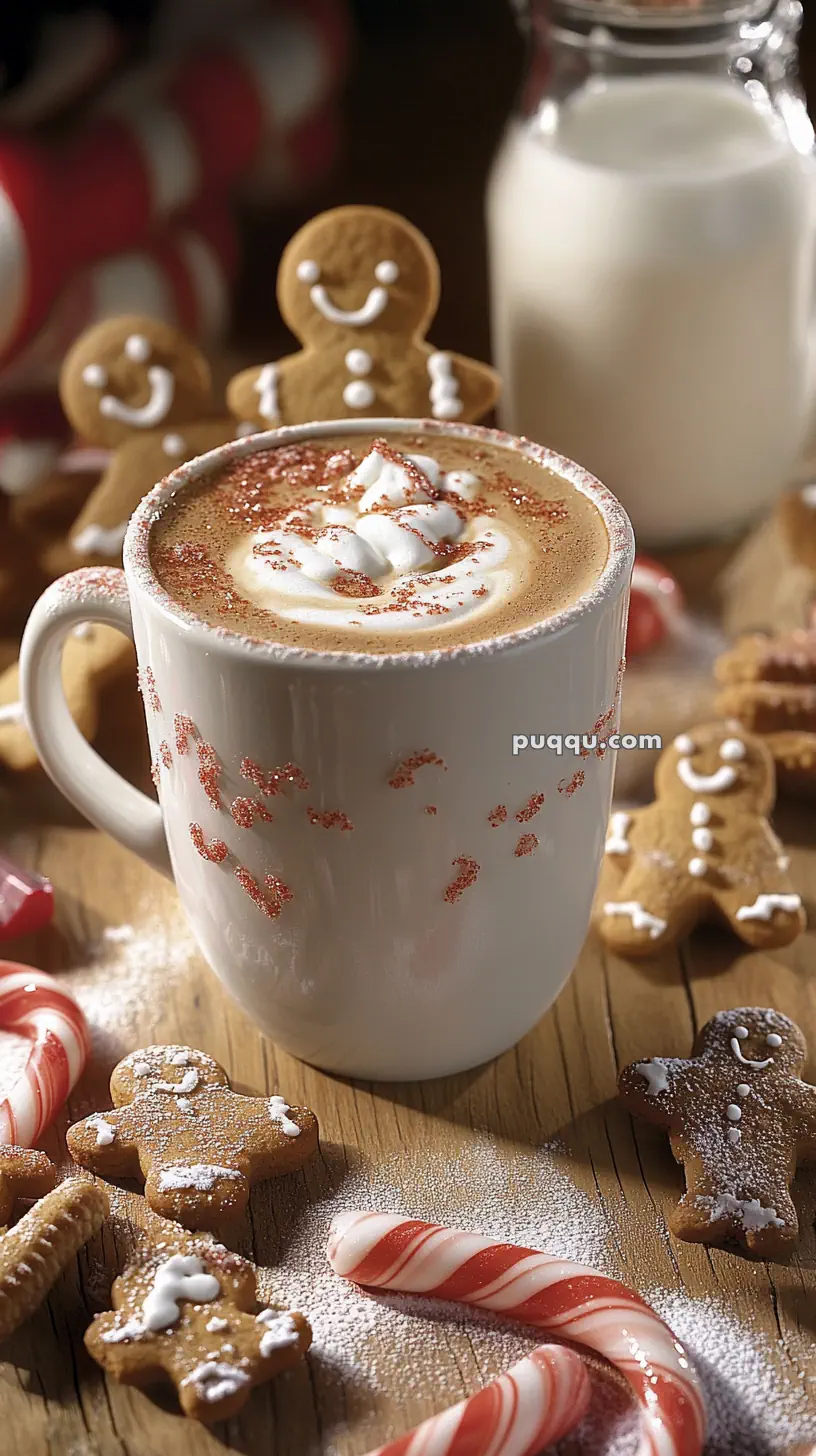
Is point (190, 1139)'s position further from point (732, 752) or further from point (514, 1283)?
point (732, 752)

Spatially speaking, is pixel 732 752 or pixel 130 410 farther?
pixel 130 410

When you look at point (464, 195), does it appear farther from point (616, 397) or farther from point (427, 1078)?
point (427, 1078)

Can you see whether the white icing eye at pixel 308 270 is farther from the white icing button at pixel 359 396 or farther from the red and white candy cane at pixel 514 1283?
the red and white candy cane at pixel 514 1283

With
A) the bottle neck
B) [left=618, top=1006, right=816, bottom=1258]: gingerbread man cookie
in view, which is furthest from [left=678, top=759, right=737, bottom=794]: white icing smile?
the bottle neck

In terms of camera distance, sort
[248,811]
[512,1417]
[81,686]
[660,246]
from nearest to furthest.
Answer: [512,1417] < [248,811] < [81,686] < [660,246]

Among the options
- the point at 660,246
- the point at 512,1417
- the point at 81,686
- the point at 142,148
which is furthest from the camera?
the point at 142,148

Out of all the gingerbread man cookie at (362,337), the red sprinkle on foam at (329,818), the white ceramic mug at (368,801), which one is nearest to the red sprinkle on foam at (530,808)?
the white ceramic mug at (368,801)

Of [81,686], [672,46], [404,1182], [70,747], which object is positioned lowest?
[404,1182]

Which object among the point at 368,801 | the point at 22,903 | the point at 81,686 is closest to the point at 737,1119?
the point at 368,801
